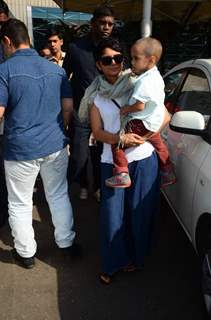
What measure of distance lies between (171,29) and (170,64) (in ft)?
4.03

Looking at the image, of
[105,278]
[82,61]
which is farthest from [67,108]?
[105,278]

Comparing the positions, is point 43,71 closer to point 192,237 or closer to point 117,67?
point 117,67

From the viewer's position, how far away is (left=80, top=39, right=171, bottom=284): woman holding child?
101 inches

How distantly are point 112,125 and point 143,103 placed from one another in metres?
0.32

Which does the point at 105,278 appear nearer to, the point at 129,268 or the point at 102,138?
the point at 129,268

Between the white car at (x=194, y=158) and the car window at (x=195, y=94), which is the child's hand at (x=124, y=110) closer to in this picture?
the white car at (x=194, y=158)

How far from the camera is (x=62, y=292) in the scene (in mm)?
2920

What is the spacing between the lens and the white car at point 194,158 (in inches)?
99.0

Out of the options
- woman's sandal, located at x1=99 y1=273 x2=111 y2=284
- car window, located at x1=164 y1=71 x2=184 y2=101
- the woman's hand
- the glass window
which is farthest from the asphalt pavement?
the glass window

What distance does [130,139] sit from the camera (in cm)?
255

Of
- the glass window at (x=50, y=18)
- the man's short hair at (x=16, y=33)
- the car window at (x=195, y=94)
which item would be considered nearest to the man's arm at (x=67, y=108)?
the man's short hair at (x=16, y=33)

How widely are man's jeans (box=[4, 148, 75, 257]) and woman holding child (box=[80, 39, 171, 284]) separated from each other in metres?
0.46

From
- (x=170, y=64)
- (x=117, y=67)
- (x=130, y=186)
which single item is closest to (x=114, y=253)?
(x=130, y=186)

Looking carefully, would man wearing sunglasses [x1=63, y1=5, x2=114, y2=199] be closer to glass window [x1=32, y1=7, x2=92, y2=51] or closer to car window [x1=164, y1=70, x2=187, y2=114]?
car window [x1=164, y1=70, x2=187, y2=114]
